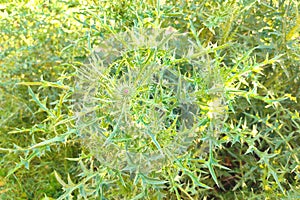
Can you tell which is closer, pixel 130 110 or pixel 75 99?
pixel 130 110

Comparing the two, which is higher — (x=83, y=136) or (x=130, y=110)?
(x=130, y=110)

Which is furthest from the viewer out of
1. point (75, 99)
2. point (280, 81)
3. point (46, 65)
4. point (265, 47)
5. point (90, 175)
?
point (46, 65)

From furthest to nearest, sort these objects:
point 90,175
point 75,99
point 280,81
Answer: point 280,81
point 75,99
point 90,175

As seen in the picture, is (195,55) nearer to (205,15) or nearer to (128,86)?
(128,86)

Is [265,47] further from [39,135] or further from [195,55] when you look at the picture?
[39,135]

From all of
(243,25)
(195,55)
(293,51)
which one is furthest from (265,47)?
(195,55)

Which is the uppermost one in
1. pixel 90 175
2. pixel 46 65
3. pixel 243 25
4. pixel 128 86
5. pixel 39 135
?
pixel 128 86
